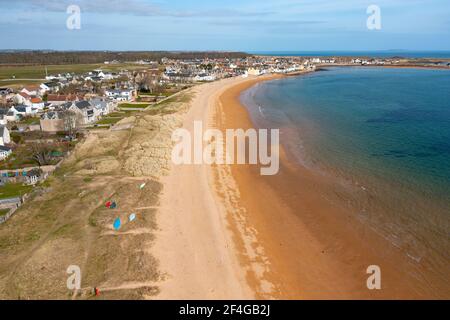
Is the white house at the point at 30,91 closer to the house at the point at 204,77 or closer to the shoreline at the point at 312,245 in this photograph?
the house at the point at 204,77

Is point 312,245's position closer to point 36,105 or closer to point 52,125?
point 52,125

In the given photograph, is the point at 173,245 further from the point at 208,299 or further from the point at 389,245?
the point at 389,245

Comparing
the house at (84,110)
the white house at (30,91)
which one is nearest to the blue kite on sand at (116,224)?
the house at (84,110)

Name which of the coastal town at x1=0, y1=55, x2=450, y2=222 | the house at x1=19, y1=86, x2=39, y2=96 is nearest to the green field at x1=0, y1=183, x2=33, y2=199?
the coastal town at x1=0, y1=55, x2=450, y2=222

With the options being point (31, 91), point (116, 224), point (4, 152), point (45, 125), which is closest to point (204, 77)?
point (31, 91)

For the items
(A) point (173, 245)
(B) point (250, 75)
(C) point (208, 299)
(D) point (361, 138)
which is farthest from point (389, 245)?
(B) point (250, 75)
